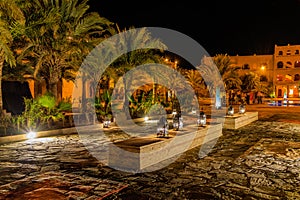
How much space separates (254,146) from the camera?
10273 mm

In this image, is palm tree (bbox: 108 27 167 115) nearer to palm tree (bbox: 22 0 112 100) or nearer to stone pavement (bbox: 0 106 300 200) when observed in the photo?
palm tree (bbox: 22 0 112 100)

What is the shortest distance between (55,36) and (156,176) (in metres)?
10.00

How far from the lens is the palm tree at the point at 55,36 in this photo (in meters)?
13.6

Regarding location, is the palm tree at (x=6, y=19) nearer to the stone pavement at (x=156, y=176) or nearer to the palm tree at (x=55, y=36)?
the palm tree at (x=55, y=36)

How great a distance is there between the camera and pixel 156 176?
6676mm

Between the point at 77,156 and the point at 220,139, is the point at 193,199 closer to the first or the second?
the point at 77,156

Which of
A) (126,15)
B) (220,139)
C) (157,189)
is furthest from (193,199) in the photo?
(126,15)

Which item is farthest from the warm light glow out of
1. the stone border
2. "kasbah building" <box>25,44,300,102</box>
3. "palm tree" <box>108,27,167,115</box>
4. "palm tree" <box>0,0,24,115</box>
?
"kasbah building" <box>25,44,300,102</box>

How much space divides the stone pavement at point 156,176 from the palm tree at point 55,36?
589 cm

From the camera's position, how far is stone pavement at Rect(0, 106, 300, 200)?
562cm

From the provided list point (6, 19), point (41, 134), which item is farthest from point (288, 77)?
point (6, 19)

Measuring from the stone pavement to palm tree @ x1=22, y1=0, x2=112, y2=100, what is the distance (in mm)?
5894

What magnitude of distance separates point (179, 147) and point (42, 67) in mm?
9787

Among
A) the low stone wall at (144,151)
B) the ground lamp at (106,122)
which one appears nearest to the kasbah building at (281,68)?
the ground lamp at (106,122)
